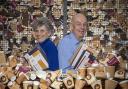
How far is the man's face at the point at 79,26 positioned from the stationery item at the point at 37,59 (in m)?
0.36

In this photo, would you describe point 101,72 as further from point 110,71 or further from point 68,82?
point 68,82

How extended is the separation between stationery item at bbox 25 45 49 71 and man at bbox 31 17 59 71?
0.04 meters

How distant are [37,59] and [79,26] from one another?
0.49 meters

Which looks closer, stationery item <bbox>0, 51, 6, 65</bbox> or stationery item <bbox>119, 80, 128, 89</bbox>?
stationery item <bbox>119, 80, 128, 89</bbox>

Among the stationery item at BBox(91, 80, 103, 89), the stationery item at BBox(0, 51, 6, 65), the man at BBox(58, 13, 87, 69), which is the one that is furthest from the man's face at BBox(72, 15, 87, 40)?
the stationery item at BBox(0, 51, 6, 65)

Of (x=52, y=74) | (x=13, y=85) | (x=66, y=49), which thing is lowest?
(x=13, y=85)

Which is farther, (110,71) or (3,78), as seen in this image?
(3,78)

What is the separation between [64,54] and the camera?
371 cm

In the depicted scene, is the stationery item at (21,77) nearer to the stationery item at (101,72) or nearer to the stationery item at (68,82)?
the stationery item at (68,82)

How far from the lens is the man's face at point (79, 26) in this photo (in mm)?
3638

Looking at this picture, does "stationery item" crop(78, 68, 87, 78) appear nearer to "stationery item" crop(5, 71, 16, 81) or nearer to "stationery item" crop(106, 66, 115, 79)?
"stationery item" crop(106, 66, 115, 79)

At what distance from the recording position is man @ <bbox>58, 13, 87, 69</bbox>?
143 inches

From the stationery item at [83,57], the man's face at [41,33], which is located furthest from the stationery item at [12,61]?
the stationery item at [83,57]

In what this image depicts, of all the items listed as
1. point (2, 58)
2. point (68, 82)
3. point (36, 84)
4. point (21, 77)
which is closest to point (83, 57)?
point (68, 82)
